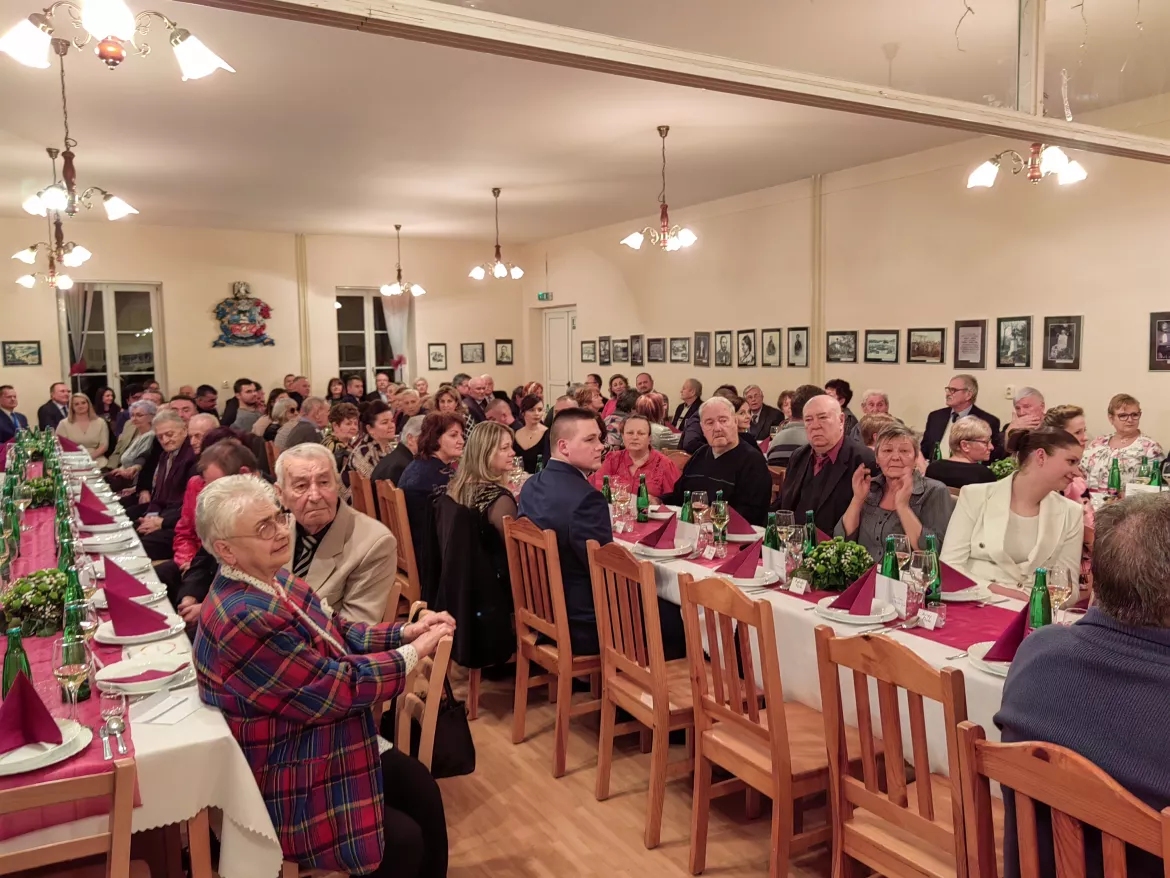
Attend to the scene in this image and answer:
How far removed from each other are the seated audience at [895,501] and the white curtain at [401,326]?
11883mm

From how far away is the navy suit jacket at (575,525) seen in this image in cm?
375

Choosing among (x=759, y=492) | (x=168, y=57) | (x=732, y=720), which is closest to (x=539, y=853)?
(x=732, y=720)

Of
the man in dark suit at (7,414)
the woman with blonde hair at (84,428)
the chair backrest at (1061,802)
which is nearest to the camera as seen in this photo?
the chair backrest at (1061,802)

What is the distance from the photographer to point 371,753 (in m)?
2.33

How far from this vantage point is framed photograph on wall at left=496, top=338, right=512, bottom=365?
51.5 ft

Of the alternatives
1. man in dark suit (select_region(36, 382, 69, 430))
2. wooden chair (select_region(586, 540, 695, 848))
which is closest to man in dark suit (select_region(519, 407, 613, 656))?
wooden chair (select_region(586, 540, 695, 848))

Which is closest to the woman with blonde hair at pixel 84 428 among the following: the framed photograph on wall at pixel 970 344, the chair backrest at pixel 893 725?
the framed photograph on wall at pixel 970 344

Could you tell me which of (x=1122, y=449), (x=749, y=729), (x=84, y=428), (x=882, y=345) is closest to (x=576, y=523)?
(x=749, y=729)

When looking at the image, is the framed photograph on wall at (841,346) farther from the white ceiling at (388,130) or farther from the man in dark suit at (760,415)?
the white ceiling at (388,130)

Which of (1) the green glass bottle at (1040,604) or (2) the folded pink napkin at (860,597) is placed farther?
(2) the folded pink napkin at (860,597)

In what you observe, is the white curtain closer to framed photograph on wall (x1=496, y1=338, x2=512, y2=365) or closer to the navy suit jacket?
framed photograph on wall (x1=496, y1=338, x2=512, y2=365)

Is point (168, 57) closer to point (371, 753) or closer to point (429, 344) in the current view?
point (371, 753)

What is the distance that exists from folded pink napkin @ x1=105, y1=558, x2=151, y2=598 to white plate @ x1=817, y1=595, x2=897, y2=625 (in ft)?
8.14

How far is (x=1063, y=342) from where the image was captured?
765cm
